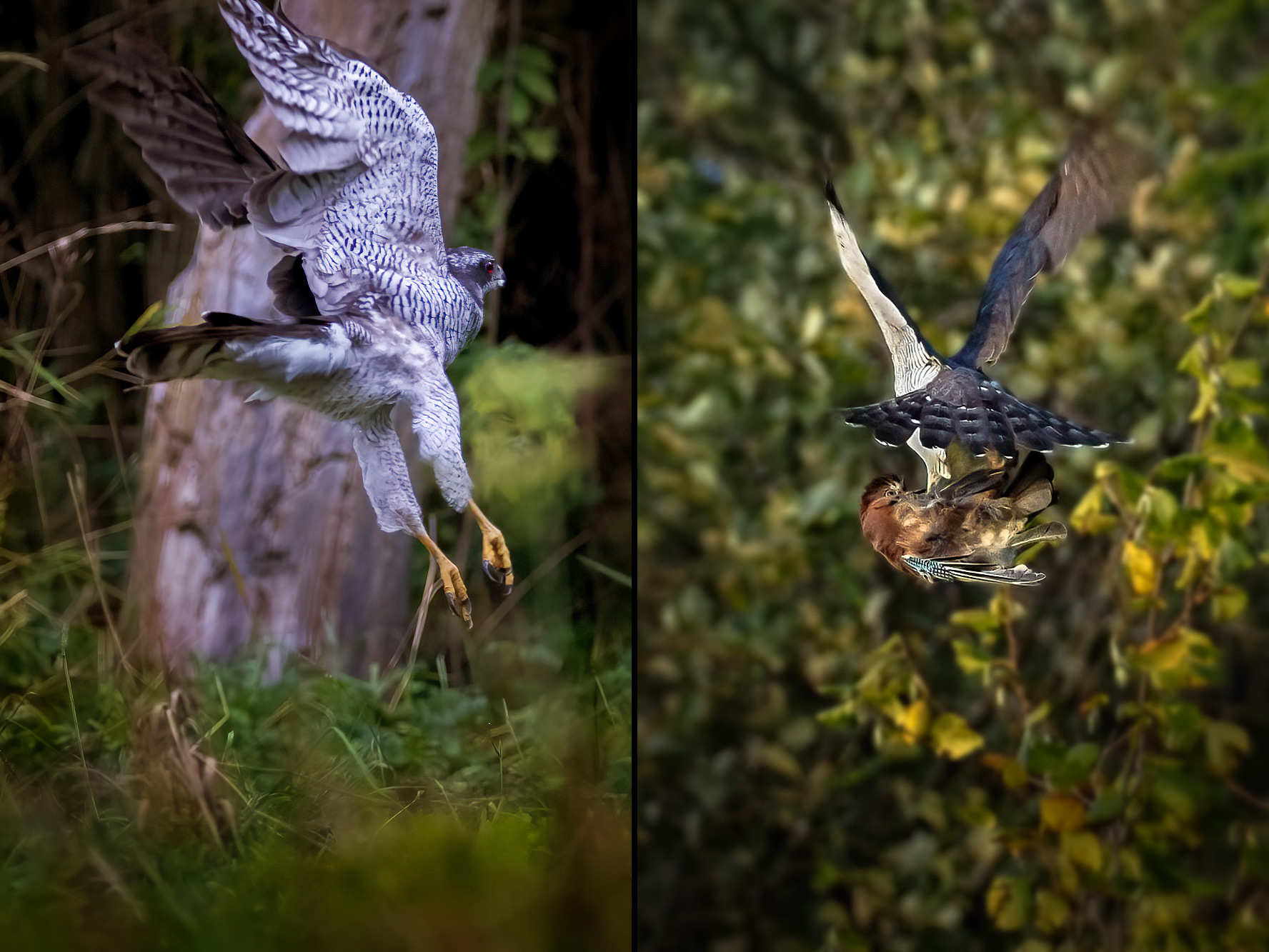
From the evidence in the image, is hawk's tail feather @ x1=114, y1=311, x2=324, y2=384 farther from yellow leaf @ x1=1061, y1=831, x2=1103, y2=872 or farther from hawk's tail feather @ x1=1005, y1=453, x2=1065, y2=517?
yellow leaf @ x1=1061, y1=831, x2=1103, y2=872

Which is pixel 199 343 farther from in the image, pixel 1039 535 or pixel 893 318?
pixel 1039 535

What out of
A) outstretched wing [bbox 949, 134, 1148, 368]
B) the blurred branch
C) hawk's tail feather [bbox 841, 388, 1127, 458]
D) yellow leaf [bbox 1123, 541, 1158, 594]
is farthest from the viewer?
yellow leaf [bbox 1123, 541, 1158, 594]

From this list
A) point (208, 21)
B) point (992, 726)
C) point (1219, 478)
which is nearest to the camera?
point (208, 21)

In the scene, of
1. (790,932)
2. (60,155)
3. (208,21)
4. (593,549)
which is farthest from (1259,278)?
(60,155)

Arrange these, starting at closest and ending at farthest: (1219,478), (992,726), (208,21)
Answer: (208,21), (1219,478), (992,726)

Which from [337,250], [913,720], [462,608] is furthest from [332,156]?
[913,720]

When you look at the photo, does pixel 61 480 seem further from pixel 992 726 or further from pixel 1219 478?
pixel 1219 478

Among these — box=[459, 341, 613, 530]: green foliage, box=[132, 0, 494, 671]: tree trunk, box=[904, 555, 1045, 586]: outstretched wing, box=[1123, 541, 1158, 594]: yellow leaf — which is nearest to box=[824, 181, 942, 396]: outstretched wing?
box=[904, 555, 1045, 586]: outstretched wing

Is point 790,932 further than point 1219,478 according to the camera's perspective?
Yes

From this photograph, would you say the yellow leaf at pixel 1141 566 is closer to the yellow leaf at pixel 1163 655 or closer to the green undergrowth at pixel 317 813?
the yellow leaf at pixel 1163 655
